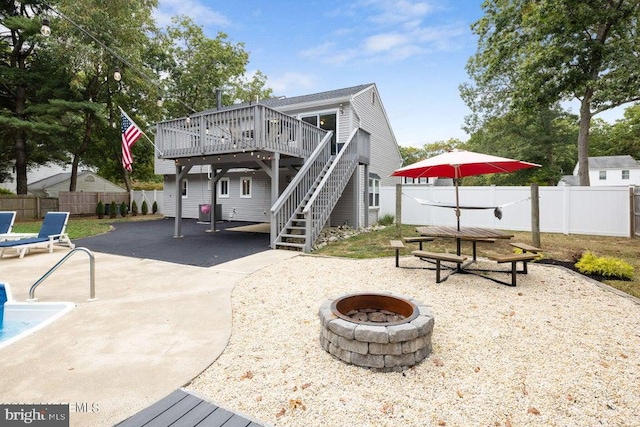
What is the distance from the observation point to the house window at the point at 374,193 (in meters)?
14.1

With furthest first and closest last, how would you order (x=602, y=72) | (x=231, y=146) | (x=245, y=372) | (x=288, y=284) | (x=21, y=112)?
(x=21, y=112) < (x=602, y=72) < (x=231, y=146) < (x=288, y=284) < (x=245, y=372)

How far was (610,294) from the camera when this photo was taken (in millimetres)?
4562

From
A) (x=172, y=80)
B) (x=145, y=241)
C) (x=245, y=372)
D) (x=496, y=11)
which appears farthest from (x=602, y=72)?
(x=172, y=80)

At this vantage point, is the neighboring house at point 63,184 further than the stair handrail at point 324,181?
Yes

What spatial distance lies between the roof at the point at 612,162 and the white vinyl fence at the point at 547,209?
117 feet

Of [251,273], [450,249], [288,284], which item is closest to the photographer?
[288,284]

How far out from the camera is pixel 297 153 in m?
9.58

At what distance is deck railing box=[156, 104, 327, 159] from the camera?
8203 millimetres

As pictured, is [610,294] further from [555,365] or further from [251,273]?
[251,273]

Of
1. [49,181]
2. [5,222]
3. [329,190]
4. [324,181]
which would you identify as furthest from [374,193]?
[49,181]

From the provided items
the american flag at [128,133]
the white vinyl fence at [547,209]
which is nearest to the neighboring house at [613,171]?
the white vinyl fence at [547,209]

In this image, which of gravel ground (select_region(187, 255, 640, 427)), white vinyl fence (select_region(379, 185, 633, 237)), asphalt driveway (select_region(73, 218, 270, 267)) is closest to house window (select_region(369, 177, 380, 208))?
white vinyl fence (select_region(379, 185, 633, 237))

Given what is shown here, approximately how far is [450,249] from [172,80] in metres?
25.8

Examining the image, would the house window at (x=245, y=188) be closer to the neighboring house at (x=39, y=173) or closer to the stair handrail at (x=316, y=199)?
the stair handrail at (x=316, y=199)
